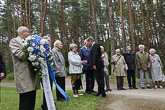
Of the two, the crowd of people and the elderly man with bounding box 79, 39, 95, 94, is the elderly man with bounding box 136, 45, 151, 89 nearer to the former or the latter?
the crowd of people

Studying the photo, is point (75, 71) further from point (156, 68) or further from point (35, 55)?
point (156, 68)

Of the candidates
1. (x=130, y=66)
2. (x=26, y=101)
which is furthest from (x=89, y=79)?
(x=26, y=101)

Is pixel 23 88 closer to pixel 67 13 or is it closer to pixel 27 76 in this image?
A: pixel 27 76

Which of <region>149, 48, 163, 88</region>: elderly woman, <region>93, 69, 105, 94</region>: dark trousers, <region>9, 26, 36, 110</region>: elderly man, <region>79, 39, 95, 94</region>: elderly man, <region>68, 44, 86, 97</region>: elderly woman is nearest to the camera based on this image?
<region>9, 26, 36, 110</region>: elderly man

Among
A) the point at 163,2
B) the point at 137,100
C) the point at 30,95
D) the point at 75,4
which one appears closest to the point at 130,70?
→ the point at 137,100

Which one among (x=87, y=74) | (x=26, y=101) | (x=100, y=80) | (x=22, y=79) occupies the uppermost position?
(x=22, y=79)

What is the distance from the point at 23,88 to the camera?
281cm

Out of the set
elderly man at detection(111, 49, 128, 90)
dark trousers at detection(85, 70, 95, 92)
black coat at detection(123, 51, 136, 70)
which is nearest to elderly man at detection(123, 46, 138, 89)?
black coat at detection(123, 51, 136, 70)

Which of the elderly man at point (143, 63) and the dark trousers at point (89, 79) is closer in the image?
the dark trousers at point (89, 79)

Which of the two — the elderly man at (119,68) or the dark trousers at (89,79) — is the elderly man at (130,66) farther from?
the dark trousers at (89,79)

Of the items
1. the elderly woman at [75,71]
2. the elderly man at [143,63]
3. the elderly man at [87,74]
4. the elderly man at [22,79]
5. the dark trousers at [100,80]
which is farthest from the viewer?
the elderly man at [143,63]

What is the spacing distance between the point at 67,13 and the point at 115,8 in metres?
8.05

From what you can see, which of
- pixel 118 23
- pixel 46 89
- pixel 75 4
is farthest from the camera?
pixel 118 23

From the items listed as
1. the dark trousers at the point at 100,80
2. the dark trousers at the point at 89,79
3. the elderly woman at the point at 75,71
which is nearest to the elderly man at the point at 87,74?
the dark trousers at the point at 89,79
